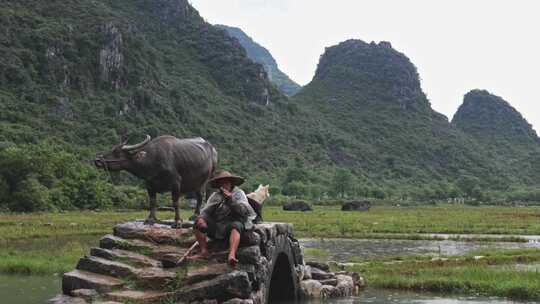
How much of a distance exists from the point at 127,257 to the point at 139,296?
4.16 ft

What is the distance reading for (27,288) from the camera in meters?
12.3

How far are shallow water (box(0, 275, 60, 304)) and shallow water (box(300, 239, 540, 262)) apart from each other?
885 centimetres

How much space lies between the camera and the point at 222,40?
467 ft

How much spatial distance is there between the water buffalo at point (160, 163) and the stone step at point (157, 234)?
44cm

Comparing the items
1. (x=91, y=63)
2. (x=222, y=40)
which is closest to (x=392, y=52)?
(x=222, y=40)

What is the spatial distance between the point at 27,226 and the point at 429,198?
7340 cm

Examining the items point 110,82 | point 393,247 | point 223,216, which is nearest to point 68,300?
point 223,216

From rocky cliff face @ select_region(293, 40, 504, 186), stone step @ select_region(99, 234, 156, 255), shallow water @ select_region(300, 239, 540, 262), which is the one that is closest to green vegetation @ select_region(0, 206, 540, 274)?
shallow water @ select_region(300, 239, 540, 262)

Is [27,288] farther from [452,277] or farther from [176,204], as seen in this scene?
[452,277]

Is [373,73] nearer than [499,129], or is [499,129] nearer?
[499,129]

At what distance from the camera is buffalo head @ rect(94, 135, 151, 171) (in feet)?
34.8

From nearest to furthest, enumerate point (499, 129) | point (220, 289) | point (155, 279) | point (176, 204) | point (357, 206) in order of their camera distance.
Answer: point (220, 289) < point (155, 279) < point (176, 204) < point (357, 206) < point (499, 129)

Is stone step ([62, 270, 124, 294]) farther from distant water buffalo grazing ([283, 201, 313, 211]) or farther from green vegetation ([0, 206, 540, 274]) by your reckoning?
distant water buffalo grazing ([283, 201, 313, 211])

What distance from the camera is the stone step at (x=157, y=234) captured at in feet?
34.1
